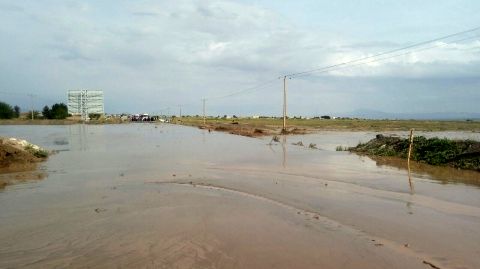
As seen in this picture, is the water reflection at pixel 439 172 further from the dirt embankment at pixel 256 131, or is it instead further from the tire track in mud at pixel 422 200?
the dirt embankment at pixel 256 131

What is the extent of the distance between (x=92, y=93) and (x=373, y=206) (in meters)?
104

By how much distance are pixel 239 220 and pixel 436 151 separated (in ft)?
50.0

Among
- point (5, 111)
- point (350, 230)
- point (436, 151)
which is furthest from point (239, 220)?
point (5, 111)

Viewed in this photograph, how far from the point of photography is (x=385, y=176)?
16422mm

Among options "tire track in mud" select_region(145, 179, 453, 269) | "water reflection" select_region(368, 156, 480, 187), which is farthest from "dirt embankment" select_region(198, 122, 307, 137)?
"tire track in mud" select_region(145, 179, 453, 269)

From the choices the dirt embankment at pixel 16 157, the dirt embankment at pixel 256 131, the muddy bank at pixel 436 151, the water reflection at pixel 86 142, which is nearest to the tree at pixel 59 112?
the dirt embankment at pixel 256 131

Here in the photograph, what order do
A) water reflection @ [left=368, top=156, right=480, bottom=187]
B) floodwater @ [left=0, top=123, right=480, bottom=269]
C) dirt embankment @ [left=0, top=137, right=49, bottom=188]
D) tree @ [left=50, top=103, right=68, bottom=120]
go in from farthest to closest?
tree @ [left=50, top=103, right=68, bottom=120] → dirt embankment @ [left=0, top=137, right=49, bottom=188] → water reflection @ [left=368, top=156, right=480, bottom=187] → floodwater @ [left=0, top=123, right=480, bottom=269]

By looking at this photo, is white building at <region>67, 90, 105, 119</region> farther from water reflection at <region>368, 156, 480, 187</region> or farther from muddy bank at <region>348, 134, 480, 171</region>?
water reflection at <region>368, 156, 480, 187</region>

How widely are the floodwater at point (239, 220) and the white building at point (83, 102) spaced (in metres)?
92.9

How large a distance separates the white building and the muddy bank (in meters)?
90.5

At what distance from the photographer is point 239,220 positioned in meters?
9.23

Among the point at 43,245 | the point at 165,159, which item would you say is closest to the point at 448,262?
the point at 43,245

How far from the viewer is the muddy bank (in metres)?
18.7

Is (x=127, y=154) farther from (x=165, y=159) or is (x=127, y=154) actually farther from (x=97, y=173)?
(x=97, y=173)
